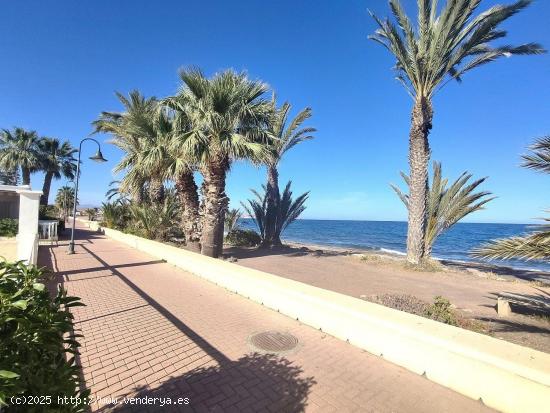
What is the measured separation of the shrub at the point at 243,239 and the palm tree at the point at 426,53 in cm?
896

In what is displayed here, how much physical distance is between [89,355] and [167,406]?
164 centimetres

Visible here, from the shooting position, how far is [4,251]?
40.4 ft

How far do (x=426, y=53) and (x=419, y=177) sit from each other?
4.66m

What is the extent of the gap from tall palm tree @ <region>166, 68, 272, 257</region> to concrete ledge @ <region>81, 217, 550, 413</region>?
557 cm

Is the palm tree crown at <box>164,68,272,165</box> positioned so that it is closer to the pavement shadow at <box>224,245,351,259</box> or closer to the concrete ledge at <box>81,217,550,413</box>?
the pavement shadow at <box>224,245,351,259</box>

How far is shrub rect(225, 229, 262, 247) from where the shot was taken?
56.6 feet

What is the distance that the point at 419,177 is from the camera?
11.4 meters

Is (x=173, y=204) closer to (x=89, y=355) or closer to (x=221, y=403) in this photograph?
(x=89, y=355)

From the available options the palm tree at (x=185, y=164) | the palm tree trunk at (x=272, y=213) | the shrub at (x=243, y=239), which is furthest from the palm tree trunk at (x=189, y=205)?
the palm tree trunk at (x=272, y=213)

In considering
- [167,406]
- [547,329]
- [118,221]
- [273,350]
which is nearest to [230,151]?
[273,350]

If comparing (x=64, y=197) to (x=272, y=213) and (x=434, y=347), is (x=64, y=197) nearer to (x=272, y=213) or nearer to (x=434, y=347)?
(x=272, y=213)

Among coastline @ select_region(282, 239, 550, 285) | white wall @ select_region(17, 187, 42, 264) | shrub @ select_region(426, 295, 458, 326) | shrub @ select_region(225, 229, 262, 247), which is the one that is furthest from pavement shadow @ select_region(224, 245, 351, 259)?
shrub @ select_region(426, 295, 458, 326)

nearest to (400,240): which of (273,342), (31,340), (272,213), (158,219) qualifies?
(272,213)

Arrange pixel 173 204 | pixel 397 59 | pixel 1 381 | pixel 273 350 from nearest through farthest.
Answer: pixel 1 381 → pixel 273 350 → pixel 397 59 → pixel 173 204
